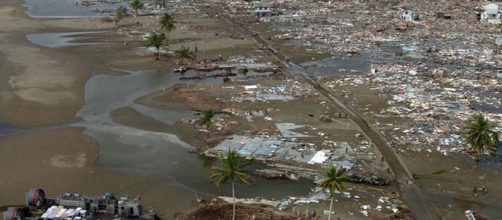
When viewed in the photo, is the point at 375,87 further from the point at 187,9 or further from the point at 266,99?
the point at 187,9

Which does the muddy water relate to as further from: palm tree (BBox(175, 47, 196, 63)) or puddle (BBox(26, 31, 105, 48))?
puddle (BBox(26, 31, 105, 48))

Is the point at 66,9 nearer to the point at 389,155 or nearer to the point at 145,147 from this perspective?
the point at 145,147

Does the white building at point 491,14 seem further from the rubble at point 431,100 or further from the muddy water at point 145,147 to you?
the muddy water at point 145,147

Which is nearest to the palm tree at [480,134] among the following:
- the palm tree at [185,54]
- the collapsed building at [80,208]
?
the collapsed building at [80,208]

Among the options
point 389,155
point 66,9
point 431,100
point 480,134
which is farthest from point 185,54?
point 66,9

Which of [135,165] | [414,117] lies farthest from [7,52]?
[414,117]
